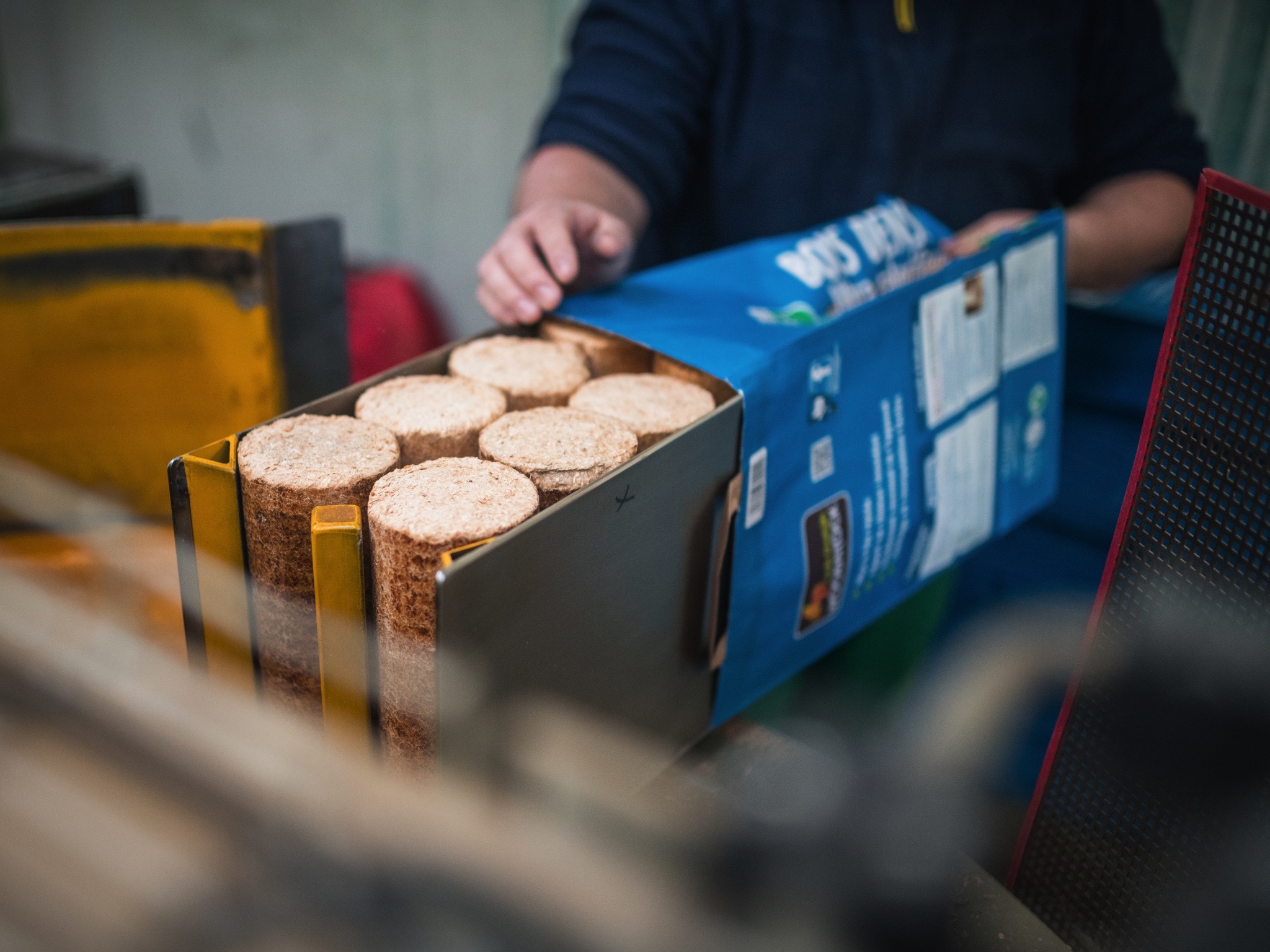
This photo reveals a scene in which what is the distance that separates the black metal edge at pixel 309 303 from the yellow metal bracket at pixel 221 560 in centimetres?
33

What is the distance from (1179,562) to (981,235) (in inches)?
21.9

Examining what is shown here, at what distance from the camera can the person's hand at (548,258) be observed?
84cm

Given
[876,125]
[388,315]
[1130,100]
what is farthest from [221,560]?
[388,315]

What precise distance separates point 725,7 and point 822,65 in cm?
16

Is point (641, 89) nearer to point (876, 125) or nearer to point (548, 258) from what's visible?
point (876, 125)

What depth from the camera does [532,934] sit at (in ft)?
1.17

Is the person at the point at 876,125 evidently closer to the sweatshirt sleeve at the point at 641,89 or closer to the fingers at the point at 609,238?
the sweatshirt sleeve at the point at 641,89

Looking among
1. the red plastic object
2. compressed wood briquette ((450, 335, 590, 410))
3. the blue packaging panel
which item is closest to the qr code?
the blue packaging panel

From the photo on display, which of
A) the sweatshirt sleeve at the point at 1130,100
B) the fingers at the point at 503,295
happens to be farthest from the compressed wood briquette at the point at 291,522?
the sweatshirt sleeve at the point at 1130,100

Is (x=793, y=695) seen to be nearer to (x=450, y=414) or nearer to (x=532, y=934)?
(x=450, y=414)

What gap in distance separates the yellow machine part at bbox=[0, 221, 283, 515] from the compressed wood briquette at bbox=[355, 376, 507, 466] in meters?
0.25

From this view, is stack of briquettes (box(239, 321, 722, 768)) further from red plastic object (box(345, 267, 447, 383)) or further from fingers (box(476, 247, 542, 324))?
red plastic object (box(345, 267, 447, 383))

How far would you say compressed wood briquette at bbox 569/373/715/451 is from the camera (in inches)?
28.0

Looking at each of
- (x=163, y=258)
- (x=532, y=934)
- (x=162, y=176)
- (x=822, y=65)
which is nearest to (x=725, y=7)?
(x=822, y=65)
